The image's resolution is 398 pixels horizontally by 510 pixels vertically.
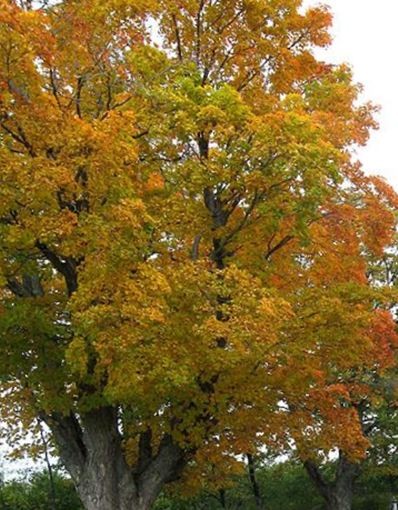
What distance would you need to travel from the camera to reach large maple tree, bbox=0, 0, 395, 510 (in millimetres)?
9977

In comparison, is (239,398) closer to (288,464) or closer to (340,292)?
(340,292)

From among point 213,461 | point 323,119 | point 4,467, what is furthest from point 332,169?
point 4,467

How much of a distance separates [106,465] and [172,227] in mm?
4105

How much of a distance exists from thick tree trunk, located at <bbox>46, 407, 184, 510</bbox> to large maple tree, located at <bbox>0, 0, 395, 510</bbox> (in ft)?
0.10

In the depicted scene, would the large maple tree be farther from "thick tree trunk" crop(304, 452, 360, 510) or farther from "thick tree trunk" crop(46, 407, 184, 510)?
"thick tree trunk" crop(304, 452, 360, 510)

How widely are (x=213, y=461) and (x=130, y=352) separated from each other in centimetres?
420

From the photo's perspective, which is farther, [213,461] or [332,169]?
[213,461]

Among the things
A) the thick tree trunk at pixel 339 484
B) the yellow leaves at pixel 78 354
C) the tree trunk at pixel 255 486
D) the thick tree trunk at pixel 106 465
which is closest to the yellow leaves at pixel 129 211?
the yellow leaves at pixel 78 354

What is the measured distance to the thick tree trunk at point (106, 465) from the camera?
39.6 ft

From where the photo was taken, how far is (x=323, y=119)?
12.3 m

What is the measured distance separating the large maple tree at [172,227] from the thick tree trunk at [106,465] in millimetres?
31

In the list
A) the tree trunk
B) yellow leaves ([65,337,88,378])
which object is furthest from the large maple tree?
the tree trunk

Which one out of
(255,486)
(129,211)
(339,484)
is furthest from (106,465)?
(255,486)

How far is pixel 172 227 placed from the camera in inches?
→ 440
